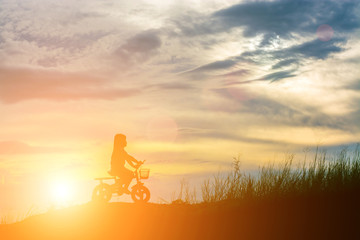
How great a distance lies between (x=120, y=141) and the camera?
48.7 ft

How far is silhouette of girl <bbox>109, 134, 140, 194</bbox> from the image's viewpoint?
48.0ft

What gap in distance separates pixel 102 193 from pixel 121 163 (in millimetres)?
1275

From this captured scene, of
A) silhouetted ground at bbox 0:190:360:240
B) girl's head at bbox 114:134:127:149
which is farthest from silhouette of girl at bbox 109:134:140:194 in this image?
silhouetted ground at bbox 0:190:360:240

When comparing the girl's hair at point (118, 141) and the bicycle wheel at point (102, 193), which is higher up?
the girl's hair at point (118, 141)

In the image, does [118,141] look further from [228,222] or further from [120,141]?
[228,222]

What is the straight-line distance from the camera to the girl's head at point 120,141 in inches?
583

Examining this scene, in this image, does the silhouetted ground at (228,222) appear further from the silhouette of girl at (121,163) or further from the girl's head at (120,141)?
the girl's head at (120,141)

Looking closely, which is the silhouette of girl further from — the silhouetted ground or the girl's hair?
the silhouetted ground

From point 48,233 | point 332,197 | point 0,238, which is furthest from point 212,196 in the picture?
point 0,238

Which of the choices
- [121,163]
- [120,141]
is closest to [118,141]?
[120,141]

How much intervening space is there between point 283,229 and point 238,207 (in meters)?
1.43

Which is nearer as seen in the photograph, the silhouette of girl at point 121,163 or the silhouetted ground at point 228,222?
the silhouetted ground at point 228,222

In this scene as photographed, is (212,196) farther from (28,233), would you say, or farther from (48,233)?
(28,233)

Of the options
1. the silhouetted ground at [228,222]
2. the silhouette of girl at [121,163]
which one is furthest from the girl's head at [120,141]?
the silhouetted ground at [228,222]
